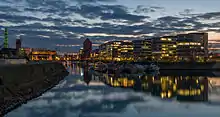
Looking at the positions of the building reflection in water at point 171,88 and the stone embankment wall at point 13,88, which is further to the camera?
the building reflection in water at point 171,88

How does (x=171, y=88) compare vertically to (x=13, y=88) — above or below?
below

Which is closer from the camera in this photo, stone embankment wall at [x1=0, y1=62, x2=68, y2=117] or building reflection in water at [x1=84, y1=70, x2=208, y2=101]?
stone embankment wall at [x1=0, y1=62, x2=68, y2=117]

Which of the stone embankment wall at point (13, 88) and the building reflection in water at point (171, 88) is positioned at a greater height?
Answer: the stone embankment wall at point (13, 88)

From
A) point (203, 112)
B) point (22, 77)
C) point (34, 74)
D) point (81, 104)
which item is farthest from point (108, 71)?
point (203, 112)

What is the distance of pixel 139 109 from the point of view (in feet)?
117

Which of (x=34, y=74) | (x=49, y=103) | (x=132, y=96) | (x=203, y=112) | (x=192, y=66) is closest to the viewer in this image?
(x=203, y=112)

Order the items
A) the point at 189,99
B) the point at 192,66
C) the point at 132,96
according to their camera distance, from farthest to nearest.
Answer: the point at 192,66 → the point at 132,96 → the point at 189,99

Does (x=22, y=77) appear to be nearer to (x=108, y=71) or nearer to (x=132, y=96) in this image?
(x=132, y=96)

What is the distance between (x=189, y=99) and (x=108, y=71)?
2700 inches

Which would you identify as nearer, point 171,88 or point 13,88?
point 13,88

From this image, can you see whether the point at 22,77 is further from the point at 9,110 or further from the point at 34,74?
the point at 9,110

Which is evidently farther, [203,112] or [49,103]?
[49,103]

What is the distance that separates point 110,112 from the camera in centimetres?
3356

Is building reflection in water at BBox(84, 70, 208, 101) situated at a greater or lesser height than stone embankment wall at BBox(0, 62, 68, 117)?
lesser
